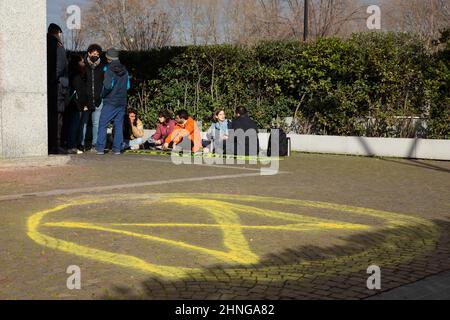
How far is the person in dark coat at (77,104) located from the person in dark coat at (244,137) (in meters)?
3.33

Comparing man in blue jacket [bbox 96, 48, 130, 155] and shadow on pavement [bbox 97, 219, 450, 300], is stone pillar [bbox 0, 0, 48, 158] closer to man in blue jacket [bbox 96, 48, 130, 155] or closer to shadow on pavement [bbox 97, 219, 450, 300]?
man in blue jacket [bbox 96, 48, 130, 155]

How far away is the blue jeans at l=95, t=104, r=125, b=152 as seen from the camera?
13593 mm

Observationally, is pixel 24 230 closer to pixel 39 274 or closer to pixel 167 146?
pixel 39 274

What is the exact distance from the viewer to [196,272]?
479cm

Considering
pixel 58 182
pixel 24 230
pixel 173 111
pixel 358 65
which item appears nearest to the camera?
pixel 24 230

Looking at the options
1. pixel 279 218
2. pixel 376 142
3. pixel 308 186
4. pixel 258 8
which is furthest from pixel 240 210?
pixel 258 8

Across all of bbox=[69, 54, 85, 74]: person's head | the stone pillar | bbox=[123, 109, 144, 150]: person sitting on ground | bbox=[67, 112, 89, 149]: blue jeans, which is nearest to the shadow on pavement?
the stone pillar

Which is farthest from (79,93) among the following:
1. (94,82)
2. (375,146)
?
(375,146)

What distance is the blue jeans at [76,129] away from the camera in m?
14.0

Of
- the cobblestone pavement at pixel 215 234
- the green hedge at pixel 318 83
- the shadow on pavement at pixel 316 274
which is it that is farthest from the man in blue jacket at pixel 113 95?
the shadow on pavement at pixel 316 274

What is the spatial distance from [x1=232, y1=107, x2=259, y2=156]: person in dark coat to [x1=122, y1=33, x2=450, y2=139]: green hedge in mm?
3122
